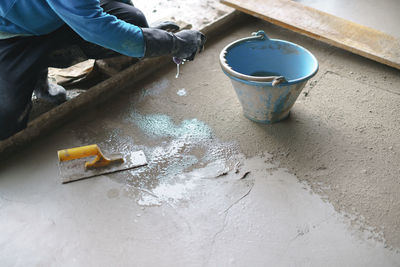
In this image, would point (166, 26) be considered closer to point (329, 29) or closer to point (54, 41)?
point (54, 41)

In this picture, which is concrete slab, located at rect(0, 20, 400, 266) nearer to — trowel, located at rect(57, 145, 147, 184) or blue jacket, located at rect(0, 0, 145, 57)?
trowel, located at rect(57, 145, 147, 184)

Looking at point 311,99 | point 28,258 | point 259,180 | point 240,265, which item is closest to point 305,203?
point 259,180

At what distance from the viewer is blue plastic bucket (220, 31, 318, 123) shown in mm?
2309

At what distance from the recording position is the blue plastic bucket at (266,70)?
2309 mm

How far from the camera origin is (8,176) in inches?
88.5

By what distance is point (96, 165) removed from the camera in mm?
2277

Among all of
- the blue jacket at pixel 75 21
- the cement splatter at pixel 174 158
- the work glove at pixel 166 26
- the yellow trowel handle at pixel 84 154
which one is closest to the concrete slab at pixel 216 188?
the cement splatter at pixel 174 158

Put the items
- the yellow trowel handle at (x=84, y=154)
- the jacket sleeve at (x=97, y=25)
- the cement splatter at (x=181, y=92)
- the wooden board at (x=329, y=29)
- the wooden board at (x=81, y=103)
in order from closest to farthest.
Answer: the jacket sleeve at (x=97, y=25) < the yellow trowel handle at (x=84, y=154) < the wooden board at (x=81, y=103) < the cement splatter at (x=181, y=92) < the wooden board at (x=329, y=29)

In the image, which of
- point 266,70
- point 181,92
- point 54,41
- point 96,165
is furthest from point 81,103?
point 266,70

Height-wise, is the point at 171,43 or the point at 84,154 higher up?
the point at 171,43

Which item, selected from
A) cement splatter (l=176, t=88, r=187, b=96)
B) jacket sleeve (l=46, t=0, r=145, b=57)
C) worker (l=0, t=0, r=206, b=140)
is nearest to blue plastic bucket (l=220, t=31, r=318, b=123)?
worker (l=0, t=0, r=206, b=140)

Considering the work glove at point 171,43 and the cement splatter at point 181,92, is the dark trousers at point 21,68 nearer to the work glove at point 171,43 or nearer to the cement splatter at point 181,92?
the work glove at point 171,43

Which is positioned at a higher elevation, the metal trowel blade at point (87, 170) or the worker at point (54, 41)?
the worker at point (54, 41)

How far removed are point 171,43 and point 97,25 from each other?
49 centimetres
